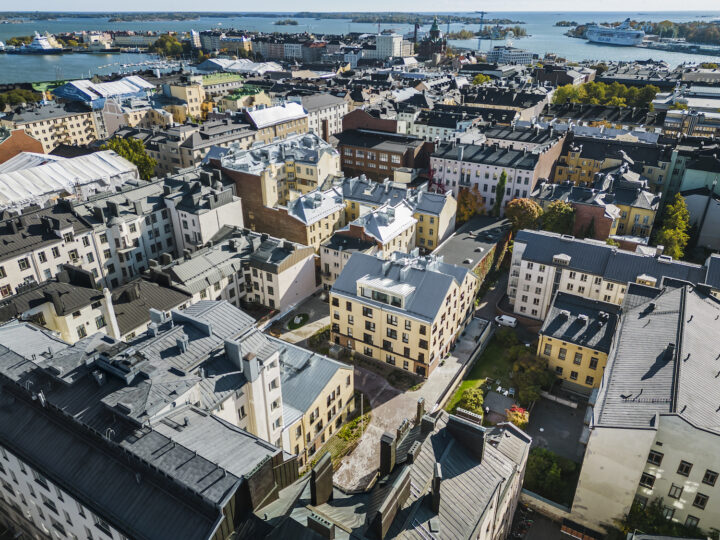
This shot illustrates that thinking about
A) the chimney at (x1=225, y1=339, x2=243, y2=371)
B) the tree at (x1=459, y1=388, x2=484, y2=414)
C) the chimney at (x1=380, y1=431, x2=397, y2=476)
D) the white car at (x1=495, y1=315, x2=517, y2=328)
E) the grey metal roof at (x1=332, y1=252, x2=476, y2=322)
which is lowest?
the white car at (x1=495, y1=315, x2=517, y2=328)

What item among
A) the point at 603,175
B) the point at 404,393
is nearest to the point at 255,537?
the point at 404,393

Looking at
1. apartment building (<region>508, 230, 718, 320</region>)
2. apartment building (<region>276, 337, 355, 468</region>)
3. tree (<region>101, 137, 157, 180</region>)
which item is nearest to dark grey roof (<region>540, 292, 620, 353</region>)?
apartment building (<region>508, 230, 718, 320</region>)

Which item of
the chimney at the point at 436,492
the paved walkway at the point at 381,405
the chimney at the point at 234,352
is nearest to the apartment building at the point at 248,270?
the paved walkway at the point at 381,405

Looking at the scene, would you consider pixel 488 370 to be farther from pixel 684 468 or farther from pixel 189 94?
pixel 189 94

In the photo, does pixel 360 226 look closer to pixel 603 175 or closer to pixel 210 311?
pixel 210 311

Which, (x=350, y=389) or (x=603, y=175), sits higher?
(x=603, y=175)

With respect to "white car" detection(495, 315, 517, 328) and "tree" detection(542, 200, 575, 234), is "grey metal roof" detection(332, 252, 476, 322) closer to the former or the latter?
"white car" detection(495, 315, 517, 328)

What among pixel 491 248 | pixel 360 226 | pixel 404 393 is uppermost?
pixel 360 226

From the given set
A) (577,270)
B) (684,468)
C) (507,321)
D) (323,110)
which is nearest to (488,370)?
(507,321)
